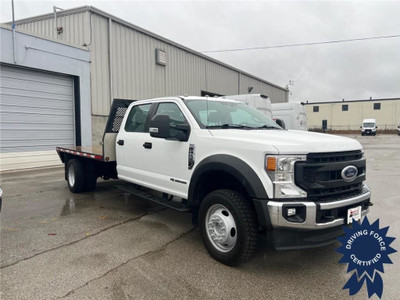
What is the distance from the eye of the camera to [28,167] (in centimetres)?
1065

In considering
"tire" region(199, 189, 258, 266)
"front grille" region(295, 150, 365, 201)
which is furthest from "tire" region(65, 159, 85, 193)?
"front grille" region(295, 150, 365, 201)

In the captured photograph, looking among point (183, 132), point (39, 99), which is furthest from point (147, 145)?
point (39, 99)

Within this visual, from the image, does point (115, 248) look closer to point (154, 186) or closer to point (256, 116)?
point (154, 186)

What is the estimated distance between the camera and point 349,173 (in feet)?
10.5

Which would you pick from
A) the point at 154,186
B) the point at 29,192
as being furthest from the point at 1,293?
the point at 29,192

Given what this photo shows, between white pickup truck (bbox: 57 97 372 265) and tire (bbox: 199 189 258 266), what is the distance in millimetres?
10

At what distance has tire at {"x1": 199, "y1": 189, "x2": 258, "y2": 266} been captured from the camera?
10.2 ft

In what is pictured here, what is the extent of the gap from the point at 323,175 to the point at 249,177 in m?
0.74

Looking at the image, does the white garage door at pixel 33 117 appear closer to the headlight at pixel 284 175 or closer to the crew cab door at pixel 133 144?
the crew cab door at pixel 133 144

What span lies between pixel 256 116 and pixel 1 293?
3.78m

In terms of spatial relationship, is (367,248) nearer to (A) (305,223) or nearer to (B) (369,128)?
(A) (305,223)

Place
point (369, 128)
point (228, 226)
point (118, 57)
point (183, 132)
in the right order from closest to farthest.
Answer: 1. point (228, 226)
2. point (183, 132)
3. point (118, 57)
4. point (369, 128)

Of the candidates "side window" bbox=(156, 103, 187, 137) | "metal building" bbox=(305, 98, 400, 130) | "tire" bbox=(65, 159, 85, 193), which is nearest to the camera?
"side window" bbox=(156, 103, 187, 137)

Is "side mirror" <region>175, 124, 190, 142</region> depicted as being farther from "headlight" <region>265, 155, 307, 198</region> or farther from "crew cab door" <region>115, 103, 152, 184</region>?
"headlight" <region>265, 155, 307, 198</region>
